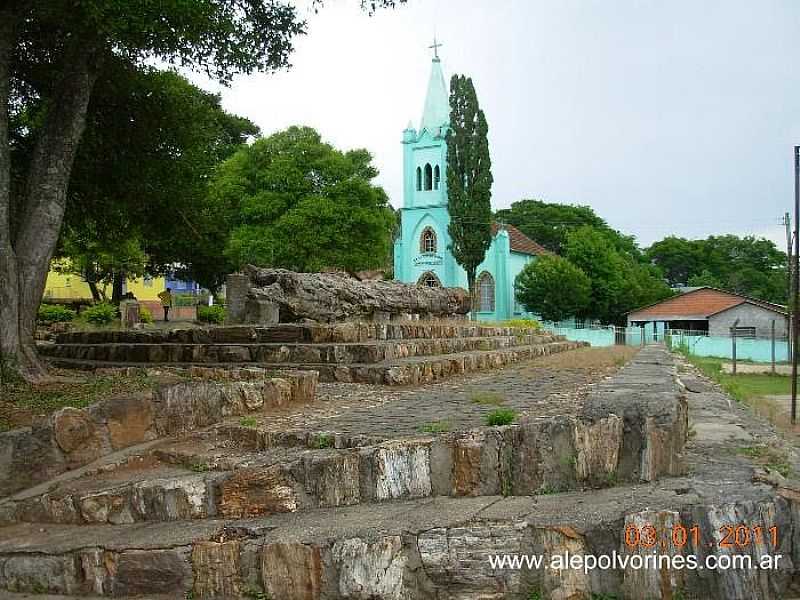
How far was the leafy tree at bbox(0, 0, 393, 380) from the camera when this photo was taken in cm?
635

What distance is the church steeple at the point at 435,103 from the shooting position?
139ft

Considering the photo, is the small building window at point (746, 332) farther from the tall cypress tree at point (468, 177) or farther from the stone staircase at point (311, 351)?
the stone staircase at point (311, 351)

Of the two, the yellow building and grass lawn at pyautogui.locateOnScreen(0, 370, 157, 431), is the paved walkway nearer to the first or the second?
grass lawn at pyautogui.locateOnScreen(0, 370, 157, 431)

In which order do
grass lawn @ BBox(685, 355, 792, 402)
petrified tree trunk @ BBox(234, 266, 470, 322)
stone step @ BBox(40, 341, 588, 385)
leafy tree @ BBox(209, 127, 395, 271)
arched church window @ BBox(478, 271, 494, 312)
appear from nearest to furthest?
stone step @ BBox(40, 341, 588, 385) → petrified tree trunk @ BBox(234, 266, 470, 322) → grass lawn @ BBox(685, 355, 792, 402) → leafy tree @ BBox(209, 127, 395, 271) → arched church window @ BBox(478, 271, 494, 312)

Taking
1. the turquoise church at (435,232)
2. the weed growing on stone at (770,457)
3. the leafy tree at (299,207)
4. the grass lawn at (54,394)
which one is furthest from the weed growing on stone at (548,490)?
the turquoise church at (435,232)

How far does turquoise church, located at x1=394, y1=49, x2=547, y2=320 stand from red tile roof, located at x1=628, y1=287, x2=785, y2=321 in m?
7.56

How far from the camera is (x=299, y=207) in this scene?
97.3 feet

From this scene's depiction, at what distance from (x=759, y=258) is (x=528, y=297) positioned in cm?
3771

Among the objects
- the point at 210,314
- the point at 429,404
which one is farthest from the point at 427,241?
the point at 429,404

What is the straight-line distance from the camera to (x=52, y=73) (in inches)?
345

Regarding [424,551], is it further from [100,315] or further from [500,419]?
[100,315]

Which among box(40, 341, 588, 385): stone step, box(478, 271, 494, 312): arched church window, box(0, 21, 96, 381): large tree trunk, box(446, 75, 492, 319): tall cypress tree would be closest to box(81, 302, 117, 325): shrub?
box(40, 341, 588, 385): stone step

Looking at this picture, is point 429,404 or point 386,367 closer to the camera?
point 429,404

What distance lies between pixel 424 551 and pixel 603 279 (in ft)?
147
